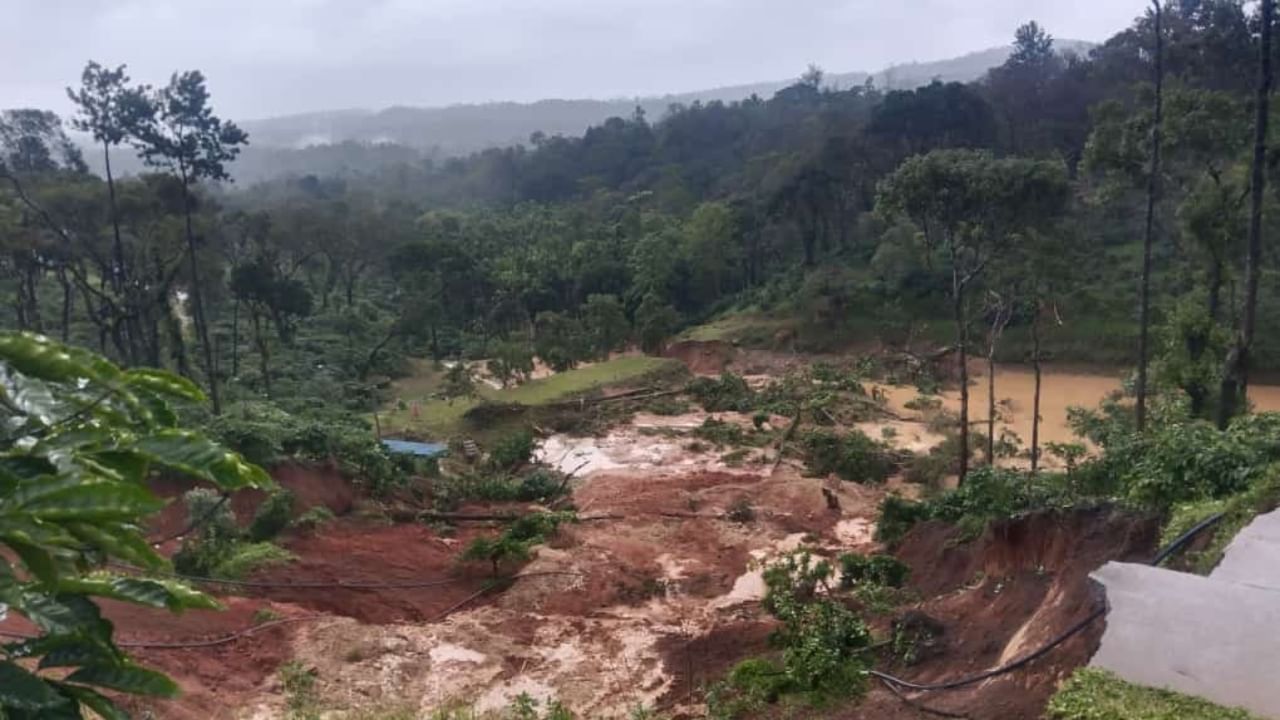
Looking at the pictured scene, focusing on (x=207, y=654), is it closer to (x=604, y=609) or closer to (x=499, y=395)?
(x=604, y=609)

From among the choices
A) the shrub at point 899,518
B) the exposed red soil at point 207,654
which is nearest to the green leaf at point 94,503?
the exposed red soil at point 207,654

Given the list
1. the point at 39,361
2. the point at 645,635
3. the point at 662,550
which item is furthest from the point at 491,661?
the point at 39,361

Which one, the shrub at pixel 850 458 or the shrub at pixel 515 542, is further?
the shrub at pixel 850 458

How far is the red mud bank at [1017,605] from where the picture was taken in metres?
6.42

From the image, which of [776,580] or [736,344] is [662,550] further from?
[736,344]

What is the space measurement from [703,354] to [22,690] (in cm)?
3274

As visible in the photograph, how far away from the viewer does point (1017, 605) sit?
27.1ft

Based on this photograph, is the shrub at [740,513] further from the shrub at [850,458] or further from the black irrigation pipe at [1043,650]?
the black irrigation pipe at [1043,650]

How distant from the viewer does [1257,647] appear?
17.9 feet

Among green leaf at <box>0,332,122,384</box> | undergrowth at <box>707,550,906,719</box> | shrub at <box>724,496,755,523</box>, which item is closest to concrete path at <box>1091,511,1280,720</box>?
undergrowth at <box>707,550,906,719</box>

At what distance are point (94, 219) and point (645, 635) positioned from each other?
20.6 m

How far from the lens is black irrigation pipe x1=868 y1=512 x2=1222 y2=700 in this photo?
630 centimetres

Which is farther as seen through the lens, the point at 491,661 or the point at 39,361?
the point at 491,661

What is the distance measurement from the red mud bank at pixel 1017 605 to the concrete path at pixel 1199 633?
0.28 m
